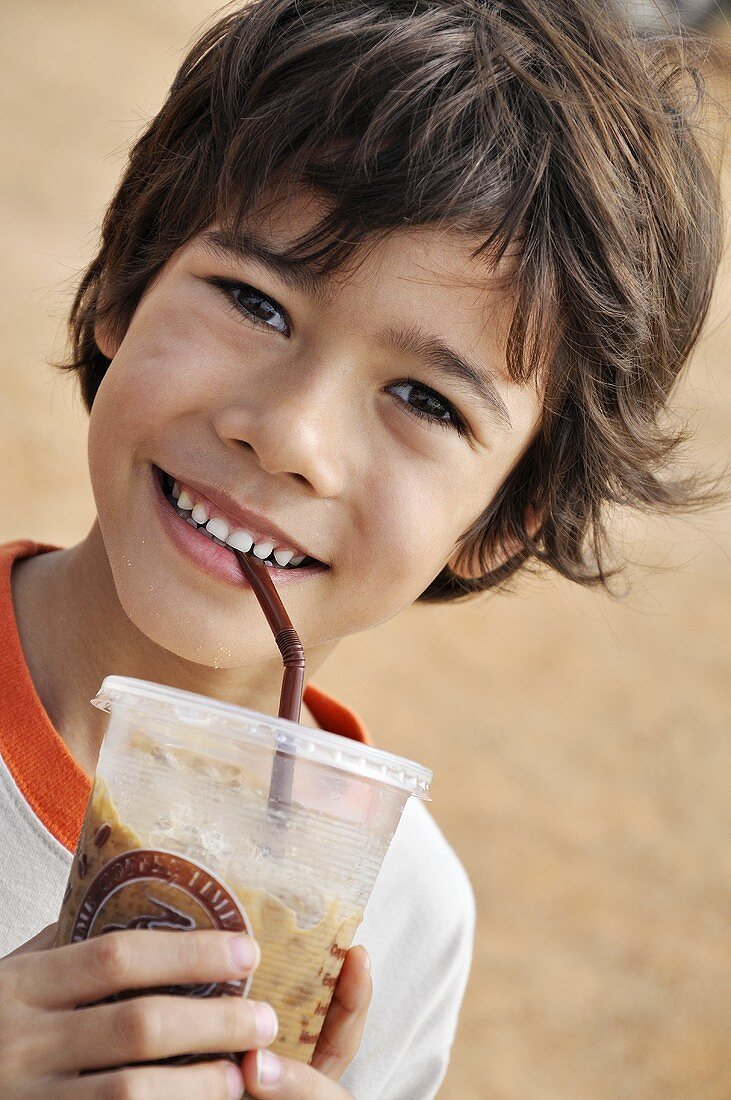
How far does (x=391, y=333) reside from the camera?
1219 millimetres

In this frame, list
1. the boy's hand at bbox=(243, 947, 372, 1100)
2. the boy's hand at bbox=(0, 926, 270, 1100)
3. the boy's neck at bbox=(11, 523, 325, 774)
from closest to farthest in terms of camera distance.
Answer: the boy's hand at bbox=(0, 926, 270, 1100) → the boy's hand at bbox=(243, 947, 372, 1100) → the boy's neck at bbox=(11, 523, 325, 774)

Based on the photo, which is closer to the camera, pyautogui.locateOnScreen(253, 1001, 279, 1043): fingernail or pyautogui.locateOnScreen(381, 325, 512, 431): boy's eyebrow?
pyautogui.locateOnScreen(253, 1001, 279, 1043): fingernail

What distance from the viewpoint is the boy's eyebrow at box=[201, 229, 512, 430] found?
4.03 ft

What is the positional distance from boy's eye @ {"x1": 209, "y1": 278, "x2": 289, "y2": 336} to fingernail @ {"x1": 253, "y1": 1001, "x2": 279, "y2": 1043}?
67 cm

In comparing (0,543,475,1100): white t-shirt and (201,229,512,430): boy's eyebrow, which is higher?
(201,229,512,430): boy's eyebrow

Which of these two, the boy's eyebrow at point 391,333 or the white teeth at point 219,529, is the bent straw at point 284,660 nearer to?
the white teeth at point 219,529

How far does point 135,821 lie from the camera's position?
0.88 m

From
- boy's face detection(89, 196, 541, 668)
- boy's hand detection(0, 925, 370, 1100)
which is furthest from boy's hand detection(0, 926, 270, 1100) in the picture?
boy's face detection(89, 196, 541, 668)

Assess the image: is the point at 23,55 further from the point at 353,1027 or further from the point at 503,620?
the point at 353,1027

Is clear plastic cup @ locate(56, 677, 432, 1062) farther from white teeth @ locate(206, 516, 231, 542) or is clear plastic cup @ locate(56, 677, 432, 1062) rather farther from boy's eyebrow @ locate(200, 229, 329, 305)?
boy's eyebrow @ locate(200, 229, 329, 305)

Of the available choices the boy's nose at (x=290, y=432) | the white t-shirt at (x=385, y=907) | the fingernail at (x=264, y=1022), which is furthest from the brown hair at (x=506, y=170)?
the fingernail at (x=264, y=1022)

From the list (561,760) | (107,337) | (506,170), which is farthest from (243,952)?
(561,760)

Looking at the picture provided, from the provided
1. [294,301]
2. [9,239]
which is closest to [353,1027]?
[294,301]

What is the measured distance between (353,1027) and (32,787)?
508mm
